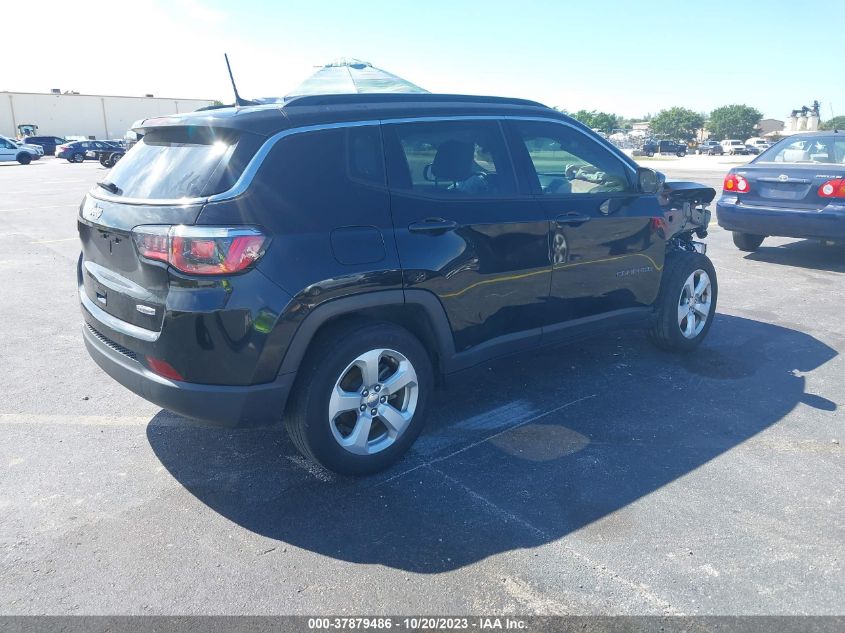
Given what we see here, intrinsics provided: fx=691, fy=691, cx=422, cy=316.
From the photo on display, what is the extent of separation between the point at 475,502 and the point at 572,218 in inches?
79.2

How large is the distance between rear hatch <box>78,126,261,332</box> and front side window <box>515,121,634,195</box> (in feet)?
6.36

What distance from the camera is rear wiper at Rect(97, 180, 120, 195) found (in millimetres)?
3704

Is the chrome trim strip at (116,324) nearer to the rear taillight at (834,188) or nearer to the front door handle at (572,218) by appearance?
the front door handle at (572,218)

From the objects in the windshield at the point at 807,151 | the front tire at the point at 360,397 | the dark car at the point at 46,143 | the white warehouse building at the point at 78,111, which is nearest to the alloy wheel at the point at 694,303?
the front tire at the point at 360,397

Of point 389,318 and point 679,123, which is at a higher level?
point 679,123

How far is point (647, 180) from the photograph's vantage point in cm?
505

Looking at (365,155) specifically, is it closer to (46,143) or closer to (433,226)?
(433,226)

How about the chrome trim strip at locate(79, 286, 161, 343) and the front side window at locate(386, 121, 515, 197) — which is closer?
the chrome trim strip at locate(79, 286, 161, 343)

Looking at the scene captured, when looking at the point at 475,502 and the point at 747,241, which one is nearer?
the point at 475,502

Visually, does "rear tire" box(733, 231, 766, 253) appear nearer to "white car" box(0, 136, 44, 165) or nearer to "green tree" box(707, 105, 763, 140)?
"white car" box(0, 136, 44, 165)

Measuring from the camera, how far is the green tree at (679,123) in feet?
348

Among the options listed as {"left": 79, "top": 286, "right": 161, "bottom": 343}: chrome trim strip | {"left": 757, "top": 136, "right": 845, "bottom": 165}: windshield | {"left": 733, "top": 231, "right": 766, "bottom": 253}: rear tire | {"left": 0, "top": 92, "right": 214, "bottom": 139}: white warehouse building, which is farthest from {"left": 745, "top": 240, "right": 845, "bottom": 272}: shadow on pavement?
{"left": 0, "top": 92, "right": 214, "bottom": 139}: white warehouse building

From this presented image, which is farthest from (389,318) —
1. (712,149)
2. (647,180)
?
(712,149)

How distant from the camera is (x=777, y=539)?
3150 mm
